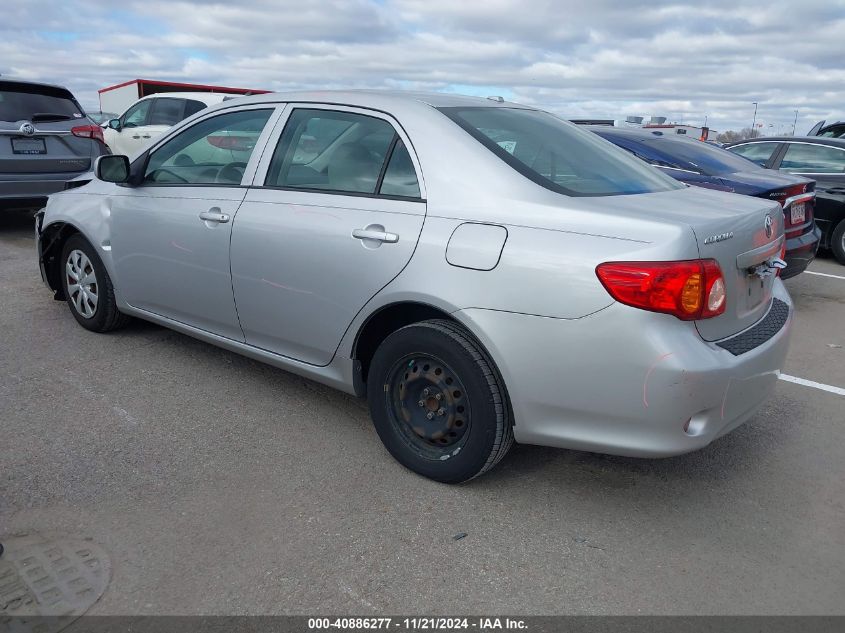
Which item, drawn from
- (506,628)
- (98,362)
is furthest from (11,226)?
(506,628)

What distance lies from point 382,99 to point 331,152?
0.35 m

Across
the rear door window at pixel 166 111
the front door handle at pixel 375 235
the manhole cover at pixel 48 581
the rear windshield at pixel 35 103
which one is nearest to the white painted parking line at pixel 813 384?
the front door handle at pixel 375 235

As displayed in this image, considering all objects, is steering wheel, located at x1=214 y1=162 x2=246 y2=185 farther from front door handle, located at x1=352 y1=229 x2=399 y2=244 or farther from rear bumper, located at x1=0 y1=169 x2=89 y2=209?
rear bumper, located at x1=0 y1=169 x2=89 y2=209

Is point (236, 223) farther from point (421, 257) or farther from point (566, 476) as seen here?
point (566, 476)

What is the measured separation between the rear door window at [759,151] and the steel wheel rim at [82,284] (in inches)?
319

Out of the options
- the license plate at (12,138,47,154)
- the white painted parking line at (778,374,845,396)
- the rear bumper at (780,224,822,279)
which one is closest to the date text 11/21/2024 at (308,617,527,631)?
the white painted parking line at (778,374,845,396)

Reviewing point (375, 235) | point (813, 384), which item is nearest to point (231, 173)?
point (375, 235)

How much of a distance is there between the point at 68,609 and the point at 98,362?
2.41 metres

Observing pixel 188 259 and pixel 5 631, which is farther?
pixel 188 259

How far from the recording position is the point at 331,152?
3576 millimetres

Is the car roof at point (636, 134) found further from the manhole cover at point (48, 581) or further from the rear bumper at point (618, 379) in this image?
the manhole cover at point (48, 581)

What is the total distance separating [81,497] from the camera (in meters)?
3.02

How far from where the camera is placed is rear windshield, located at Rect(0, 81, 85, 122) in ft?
25.6

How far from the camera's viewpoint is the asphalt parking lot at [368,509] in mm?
2520
